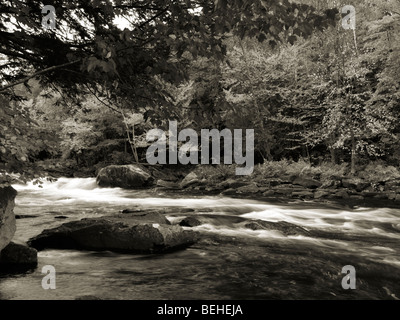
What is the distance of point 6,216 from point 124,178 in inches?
569

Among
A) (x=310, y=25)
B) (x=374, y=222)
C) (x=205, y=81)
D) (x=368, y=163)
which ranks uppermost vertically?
(x=310, y=25)

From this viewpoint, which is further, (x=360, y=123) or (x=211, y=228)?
(x=360, y=123)

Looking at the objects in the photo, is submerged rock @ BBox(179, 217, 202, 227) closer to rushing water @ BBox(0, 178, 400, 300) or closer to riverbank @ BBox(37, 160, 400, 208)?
rushing water @ BBox(0, 178, 400, 300)

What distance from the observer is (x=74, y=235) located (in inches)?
226

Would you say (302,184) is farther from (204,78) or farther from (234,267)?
(204,78)

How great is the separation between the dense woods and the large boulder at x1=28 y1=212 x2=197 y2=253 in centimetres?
159

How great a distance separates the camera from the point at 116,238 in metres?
5.64

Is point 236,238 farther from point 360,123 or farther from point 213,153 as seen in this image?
point 213,153

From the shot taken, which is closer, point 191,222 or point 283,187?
point 191,222

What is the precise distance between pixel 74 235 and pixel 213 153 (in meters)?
16.5

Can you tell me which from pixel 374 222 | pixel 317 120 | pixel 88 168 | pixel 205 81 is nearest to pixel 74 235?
pixel 205 81

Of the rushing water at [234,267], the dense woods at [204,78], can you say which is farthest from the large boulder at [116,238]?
the dense woods at [204,78]

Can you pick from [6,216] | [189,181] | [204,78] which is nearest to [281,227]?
[204,78]

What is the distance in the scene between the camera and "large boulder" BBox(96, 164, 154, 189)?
18625 millimetres
